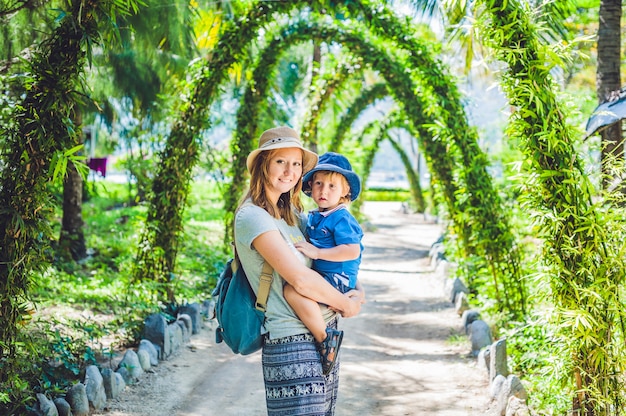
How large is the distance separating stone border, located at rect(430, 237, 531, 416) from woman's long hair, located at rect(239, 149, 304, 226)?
2.10 metres

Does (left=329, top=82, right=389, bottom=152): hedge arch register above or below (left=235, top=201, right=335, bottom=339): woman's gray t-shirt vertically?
above

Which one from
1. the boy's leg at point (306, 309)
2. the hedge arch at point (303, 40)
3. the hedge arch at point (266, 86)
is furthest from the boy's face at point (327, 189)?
the hedge arch at point (266, 86)

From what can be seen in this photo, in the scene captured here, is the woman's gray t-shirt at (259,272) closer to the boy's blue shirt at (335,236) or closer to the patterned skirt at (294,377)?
the patterned skirt at (294,377)

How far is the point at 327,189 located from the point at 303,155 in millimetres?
192

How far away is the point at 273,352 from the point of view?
8.07 ft

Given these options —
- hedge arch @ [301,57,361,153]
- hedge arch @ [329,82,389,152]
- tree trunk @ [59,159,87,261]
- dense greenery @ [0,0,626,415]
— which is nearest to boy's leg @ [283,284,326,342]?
dense greenery @ [0,0,626,415]

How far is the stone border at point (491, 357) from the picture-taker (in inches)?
163

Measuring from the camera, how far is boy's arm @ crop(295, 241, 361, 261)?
2.57m

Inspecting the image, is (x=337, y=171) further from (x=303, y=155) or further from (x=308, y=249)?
(x=308, y=249)

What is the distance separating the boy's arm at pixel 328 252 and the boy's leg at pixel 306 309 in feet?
0.58

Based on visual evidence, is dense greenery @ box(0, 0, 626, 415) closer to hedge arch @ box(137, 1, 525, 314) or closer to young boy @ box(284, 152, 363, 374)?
hedge arch @ box(137, 1, 525, 314)

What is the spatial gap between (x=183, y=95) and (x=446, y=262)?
4.75 meters

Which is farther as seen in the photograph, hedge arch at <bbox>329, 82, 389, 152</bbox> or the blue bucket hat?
hedge arch at <bbox>329, 82, 389, 152</bbox>

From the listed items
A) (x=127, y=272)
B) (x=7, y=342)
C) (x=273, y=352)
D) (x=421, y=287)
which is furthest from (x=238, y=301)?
(x=421, y=287)
